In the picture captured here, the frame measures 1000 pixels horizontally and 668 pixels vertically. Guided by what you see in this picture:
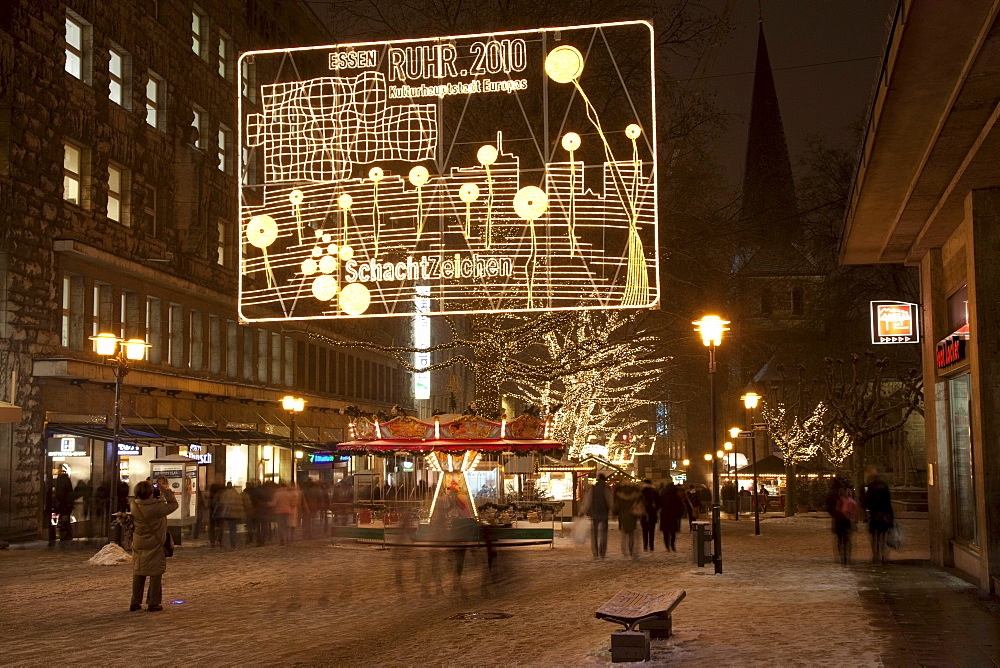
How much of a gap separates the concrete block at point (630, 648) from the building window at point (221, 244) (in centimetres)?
3608

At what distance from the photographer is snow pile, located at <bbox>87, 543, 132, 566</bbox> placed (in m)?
23.3

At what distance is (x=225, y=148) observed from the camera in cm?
4638

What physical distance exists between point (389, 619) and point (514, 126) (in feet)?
45.8

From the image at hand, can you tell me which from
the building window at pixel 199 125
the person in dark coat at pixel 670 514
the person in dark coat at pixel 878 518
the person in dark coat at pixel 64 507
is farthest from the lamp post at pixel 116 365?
the building window at pixel 199 125

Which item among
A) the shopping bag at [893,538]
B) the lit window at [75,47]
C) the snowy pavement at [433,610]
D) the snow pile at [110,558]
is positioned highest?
the lit window at [75,47]

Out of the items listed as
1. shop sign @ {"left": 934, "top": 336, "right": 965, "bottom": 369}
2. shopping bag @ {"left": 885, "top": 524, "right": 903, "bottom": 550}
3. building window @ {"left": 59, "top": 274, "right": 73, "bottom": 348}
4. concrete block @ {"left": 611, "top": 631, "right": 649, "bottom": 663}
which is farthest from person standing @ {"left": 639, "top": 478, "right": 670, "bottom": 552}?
concrete block @ {"left": 611, "top": 631, "right": 649, "bottom": 663}

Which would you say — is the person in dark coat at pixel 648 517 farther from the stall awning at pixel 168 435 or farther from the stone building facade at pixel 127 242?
the stall awning at pixel 168 435

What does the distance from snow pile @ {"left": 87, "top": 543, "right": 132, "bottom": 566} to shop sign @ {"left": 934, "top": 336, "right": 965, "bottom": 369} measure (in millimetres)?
15066

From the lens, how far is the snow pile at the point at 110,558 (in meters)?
23.3

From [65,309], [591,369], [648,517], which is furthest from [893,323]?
[65,309]

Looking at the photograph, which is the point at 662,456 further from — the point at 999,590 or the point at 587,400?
the point at 999,590

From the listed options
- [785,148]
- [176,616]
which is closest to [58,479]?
[176,616]

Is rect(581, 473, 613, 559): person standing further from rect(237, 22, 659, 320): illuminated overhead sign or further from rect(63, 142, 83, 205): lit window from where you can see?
rect(63, 142, 83, 205): lit window

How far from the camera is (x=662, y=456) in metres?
119
